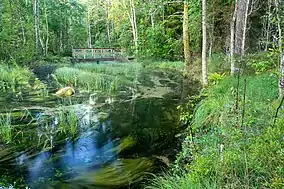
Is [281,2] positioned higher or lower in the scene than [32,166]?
higher

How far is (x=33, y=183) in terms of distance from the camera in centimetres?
454

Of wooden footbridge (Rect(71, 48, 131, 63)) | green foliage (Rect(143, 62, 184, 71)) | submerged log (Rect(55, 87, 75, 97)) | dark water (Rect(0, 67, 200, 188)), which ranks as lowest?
dark water (Rect(0, 67, 200, 188))

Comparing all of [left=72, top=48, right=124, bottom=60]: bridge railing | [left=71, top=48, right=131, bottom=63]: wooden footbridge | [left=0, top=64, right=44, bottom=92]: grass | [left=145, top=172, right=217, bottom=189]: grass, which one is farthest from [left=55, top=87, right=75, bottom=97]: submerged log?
[left=72, top=48, right=124, bottom=60]: bridge railing

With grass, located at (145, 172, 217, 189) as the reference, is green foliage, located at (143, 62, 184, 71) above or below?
above

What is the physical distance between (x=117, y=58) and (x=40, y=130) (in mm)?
20109

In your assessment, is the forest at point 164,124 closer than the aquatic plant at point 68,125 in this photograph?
Yes

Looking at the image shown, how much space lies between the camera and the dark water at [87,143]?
477 cm

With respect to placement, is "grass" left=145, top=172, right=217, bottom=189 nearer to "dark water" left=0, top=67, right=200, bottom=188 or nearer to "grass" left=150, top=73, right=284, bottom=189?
"grass" left=150, top=73, right=284, bottom=189

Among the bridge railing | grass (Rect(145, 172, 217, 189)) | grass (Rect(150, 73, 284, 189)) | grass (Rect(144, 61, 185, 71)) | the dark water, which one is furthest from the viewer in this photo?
the bridge railing

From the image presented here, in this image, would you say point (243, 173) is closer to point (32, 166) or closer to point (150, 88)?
point (32, 166)

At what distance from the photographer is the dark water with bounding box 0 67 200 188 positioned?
188 inches

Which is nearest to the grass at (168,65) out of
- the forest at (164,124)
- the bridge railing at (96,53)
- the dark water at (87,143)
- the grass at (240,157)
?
the forest at (164,124)

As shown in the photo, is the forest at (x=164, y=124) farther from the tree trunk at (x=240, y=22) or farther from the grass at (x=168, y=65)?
the grass at (x=168, y=65)

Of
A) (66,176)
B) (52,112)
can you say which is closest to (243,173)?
(66,176)
